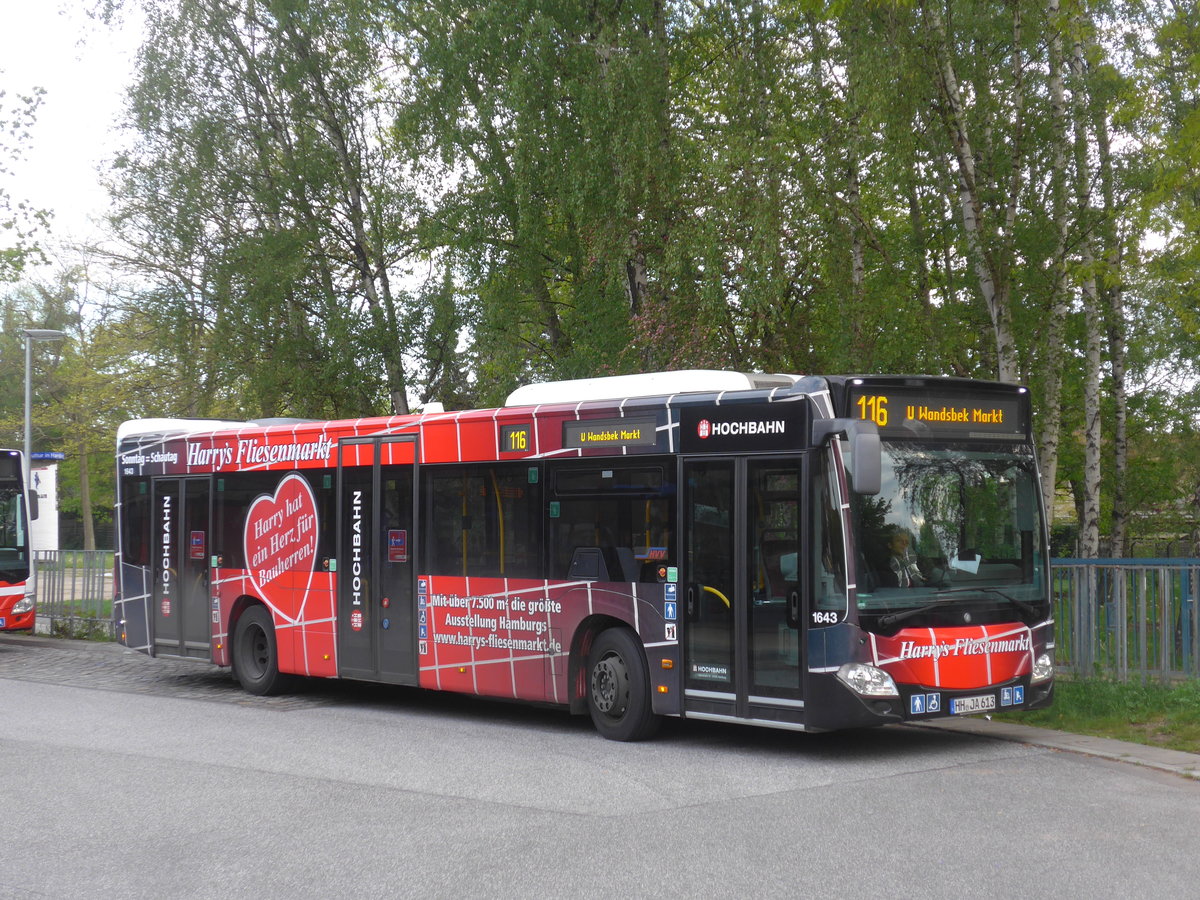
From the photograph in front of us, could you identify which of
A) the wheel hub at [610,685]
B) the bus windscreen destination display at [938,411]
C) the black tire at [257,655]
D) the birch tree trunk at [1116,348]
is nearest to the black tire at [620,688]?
the wheel hub at [610,685]

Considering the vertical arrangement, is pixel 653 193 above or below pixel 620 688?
above

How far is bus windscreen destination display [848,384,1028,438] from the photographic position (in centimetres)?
1036

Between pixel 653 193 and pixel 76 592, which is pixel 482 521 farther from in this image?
pixel 76 592

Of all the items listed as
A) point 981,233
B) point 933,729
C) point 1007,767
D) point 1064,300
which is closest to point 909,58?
point 981,233

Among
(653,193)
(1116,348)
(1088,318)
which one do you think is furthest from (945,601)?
(1116,348)

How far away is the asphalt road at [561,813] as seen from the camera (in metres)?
6.66

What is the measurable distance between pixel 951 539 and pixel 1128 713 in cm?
296

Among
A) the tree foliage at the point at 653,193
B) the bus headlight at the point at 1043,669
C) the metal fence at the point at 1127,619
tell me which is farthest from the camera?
the tree foliage at the point at 653,193

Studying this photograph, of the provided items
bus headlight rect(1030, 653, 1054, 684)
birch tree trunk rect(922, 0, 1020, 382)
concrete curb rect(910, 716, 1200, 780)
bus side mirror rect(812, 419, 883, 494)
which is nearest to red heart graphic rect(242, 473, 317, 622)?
concrete curb rect(910, 716, 1200, 780)

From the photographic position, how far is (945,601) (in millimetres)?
10289

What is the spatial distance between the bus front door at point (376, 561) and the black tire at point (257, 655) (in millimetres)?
Result: 1313

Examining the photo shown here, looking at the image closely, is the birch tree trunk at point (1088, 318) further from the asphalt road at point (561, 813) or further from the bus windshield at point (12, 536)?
Answer: the bus windshield at point (12, 536)

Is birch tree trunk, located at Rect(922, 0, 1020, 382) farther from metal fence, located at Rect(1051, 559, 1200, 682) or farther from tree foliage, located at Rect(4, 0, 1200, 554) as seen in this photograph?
metal fence, located at Rect(1051, 559, 1200, 682)

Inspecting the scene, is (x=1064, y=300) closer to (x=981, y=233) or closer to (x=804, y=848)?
(x=981, y=233)
